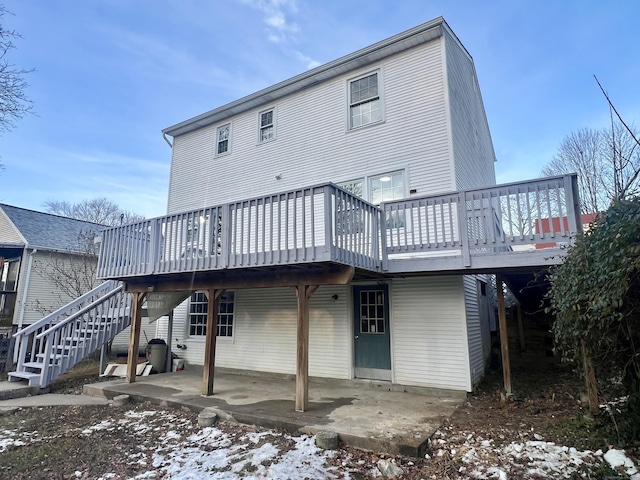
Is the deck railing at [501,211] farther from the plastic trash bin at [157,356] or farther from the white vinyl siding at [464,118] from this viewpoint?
the plastic trash bin at [157,356]

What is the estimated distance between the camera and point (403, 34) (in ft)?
27.0

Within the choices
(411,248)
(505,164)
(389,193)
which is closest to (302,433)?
(411,248)

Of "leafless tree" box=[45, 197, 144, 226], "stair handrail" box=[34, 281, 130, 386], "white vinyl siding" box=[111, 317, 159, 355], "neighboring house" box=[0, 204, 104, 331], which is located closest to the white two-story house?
"stair handrail" box=[34, 281, 130, 386]

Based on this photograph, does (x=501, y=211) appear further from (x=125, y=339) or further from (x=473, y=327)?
(x=125, y=339)

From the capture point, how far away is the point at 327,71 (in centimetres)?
928

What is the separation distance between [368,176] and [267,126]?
3.88m

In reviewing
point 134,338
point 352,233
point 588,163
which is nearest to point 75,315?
point 134,338

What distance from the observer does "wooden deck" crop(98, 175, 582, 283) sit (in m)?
5.41

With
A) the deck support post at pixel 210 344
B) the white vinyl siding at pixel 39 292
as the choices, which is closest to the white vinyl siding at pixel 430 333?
the deck support post at pixel 210 344

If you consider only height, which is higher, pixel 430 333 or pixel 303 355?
pixel 430 333

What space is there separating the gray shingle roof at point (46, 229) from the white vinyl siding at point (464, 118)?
1435cm

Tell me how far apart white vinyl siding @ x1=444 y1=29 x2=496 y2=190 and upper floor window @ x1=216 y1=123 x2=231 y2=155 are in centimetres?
677

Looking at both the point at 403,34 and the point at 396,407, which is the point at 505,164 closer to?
the point at 403,34

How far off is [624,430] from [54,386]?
1030 centimetres
